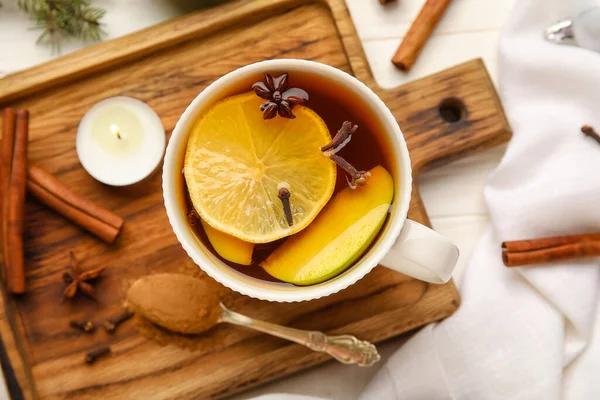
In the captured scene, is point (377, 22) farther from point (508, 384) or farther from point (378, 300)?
point (508, 384)

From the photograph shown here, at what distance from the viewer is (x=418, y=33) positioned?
1.16m

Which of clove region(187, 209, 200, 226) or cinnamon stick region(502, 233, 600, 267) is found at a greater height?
clove region(187, 209, 200, 226)

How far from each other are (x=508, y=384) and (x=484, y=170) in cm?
41

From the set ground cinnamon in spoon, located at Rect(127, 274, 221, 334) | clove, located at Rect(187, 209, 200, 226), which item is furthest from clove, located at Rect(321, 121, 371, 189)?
ground cinnamon in spoon, located at Rect(127, 274, 221, 334)

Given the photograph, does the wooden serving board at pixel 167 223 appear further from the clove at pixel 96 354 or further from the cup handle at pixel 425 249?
the cup handle at pixel 425 249

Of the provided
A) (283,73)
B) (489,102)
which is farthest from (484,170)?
(283,73)

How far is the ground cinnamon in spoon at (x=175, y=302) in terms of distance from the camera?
0.97 metres

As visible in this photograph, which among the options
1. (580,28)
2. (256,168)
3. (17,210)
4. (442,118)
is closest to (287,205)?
(256,168)

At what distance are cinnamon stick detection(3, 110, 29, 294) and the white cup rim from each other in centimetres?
35

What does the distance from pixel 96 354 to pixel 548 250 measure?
82cm

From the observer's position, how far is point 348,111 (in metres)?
0.86

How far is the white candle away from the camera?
3.34ft

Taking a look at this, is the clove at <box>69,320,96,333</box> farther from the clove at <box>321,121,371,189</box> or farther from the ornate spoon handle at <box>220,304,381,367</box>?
the clove at <box>321,121,371,189</box>

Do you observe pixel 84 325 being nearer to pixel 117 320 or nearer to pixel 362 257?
pixel 117 320
